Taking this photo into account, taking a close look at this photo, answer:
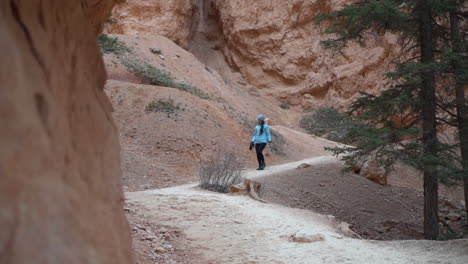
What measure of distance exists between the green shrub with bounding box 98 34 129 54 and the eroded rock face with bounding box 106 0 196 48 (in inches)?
269

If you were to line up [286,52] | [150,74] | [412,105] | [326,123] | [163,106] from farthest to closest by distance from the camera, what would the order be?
[286,52] → [326,123] → [150,74] → [163,106] → [412,105]

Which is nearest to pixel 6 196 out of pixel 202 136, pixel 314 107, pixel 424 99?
pixel 424 99

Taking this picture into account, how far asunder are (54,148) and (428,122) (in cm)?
846

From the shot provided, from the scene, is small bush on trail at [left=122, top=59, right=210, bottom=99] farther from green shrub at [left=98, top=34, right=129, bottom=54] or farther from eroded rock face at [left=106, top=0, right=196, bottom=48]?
eroded rock face at [left=106, top=0, right=196, bottom=48]

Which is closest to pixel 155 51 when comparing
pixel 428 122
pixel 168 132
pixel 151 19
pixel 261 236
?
pixel 151 19

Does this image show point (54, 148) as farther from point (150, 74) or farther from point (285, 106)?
point (285, 106)

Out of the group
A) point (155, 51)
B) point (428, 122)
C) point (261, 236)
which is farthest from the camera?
point (155, 51)

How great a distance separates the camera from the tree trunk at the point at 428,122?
8.37 m

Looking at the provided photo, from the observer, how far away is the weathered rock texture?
139 cm

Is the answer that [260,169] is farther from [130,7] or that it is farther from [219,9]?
[219,9]

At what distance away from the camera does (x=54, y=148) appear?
1.77 metres

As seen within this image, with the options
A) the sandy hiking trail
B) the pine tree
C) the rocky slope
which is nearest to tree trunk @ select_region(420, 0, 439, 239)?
the pine tree

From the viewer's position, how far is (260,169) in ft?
42.5

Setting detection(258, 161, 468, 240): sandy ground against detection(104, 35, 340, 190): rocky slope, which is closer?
detection(258, 161, 468, 240): sandy ground
